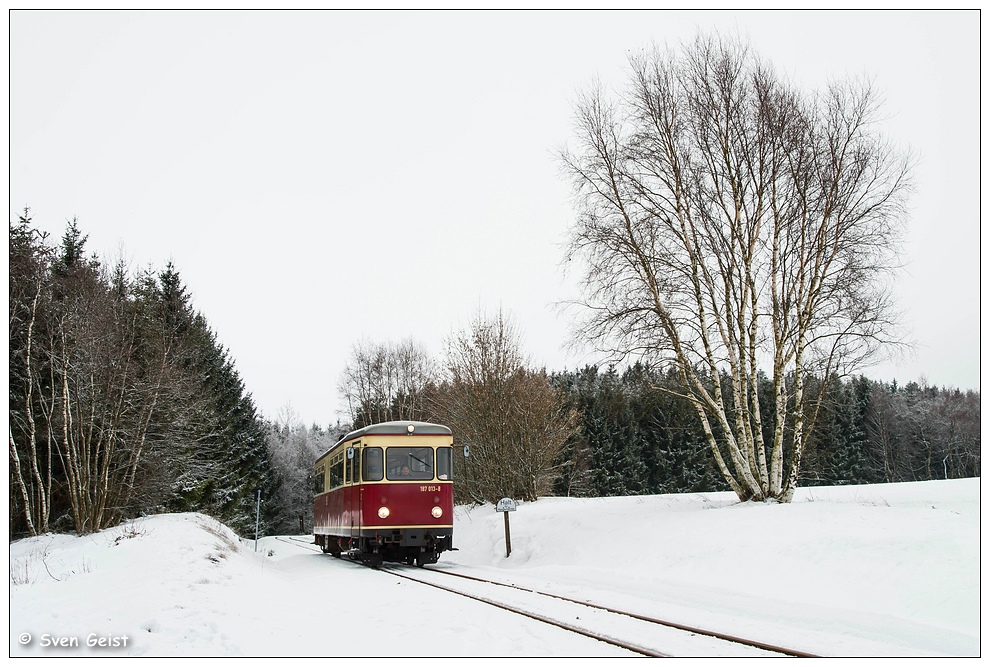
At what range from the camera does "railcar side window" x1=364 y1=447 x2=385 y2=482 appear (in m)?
17.4

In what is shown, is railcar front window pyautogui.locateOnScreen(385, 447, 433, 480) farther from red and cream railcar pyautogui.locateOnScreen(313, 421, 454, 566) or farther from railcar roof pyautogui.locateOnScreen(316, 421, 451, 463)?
railcar roof pyautogui.locateOnScreen(316, 421, 451, 463)

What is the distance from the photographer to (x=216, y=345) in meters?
40.3

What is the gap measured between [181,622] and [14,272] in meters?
16.4

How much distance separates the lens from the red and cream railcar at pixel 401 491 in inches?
679

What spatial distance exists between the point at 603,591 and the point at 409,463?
7034 millimetres

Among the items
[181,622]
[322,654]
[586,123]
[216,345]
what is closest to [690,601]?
[322,654]

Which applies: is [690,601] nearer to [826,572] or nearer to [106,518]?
[826,572]

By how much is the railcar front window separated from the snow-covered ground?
235 cm

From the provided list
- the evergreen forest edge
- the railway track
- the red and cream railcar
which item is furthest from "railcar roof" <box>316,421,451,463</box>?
the railway track

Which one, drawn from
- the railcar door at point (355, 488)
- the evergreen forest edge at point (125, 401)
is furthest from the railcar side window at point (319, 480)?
the railcar door at point (355, 488)

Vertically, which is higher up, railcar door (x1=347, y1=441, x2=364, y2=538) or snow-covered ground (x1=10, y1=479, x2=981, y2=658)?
railcar door (x1=347, y1=441, x2=364, y2=538)

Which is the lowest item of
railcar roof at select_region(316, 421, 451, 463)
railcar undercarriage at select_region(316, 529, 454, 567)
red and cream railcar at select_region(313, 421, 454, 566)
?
railcar undercarriage at select_region(316, 529, 454, 567)

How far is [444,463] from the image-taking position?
1791cm

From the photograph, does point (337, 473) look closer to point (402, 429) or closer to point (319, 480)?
point (402, 429)
